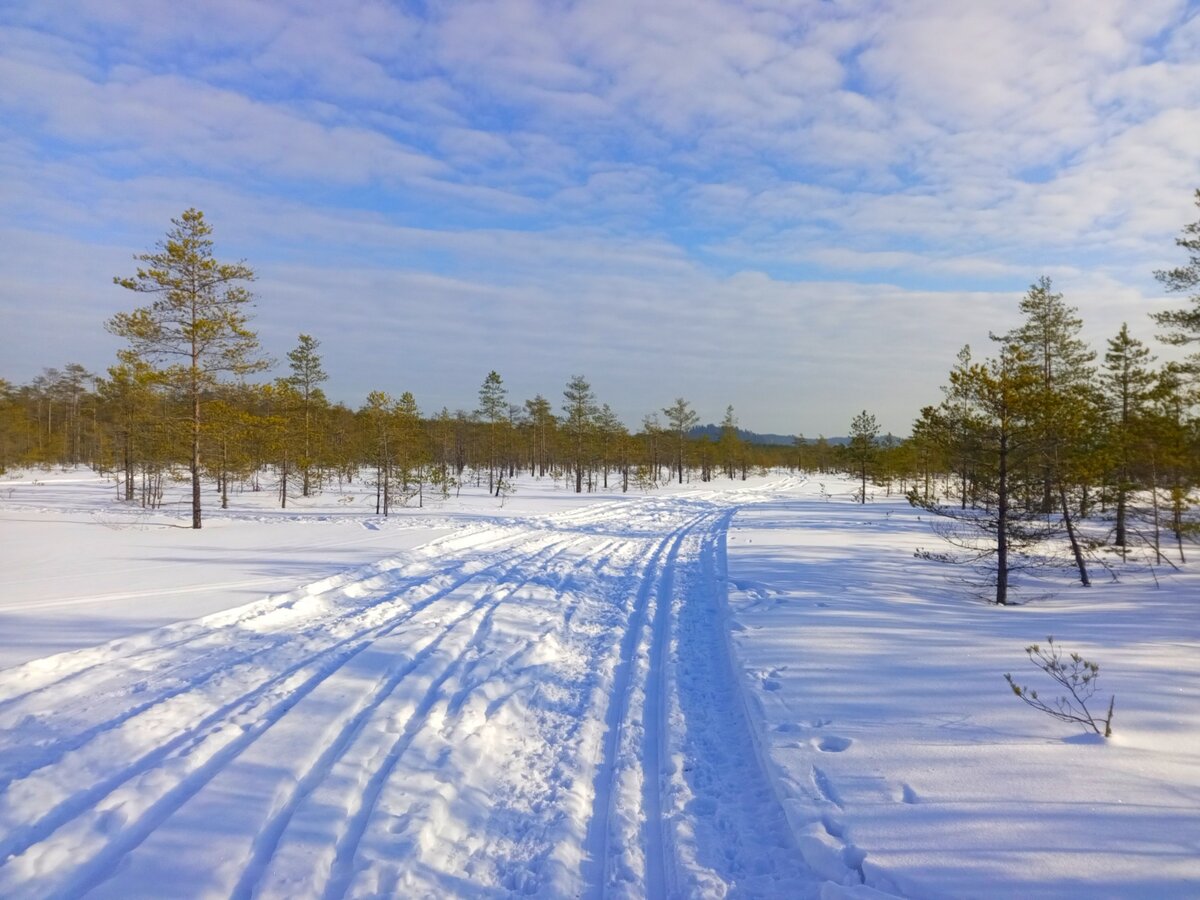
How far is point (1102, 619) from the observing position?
905cm

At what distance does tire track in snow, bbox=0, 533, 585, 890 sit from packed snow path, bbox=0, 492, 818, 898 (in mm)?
18

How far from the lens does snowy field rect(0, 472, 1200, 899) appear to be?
10.8 feet

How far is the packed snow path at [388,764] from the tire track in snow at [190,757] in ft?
0.06

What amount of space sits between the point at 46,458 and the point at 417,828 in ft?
247

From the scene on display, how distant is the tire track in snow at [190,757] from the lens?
136 inches

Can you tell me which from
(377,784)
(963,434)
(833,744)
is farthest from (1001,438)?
(377,784)

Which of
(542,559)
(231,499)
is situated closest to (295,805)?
(542,559)

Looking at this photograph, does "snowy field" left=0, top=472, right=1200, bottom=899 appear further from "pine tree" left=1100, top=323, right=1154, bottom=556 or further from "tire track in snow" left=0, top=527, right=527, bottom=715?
"pine tree" left=1100, top=323, right=1154, bottom=556

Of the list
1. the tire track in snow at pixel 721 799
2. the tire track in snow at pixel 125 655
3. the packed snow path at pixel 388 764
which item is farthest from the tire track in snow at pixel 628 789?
the tire track in snow at pixel 125 655

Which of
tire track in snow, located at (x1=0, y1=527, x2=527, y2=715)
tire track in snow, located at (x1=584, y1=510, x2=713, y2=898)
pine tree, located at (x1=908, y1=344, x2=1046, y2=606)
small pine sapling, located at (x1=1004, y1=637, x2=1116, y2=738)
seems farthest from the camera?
pine tree, located at (x1=908, y1=344, x2=1046, y2=606)

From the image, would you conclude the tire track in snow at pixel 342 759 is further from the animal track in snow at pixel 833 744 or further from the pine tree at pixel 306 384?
the pine tree at pixel 306 384

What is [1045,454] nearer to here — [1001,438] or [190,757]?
[1001,438]

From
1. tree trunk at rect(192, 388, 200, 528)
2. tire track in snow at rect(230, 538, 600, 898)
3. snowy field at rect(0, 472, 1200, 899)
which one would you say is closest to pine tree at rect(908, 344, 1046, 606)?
snowy field at rect(0, 472, 1200, 899)

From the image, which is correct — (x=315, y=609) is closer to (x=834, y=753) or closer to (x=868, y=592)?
(x=834, y=753)
